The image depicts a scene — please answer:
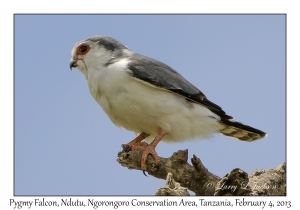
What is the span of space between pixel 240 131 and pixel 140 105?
238 centimetres

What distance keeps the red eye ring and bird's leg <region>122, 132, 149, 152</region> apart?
187cm

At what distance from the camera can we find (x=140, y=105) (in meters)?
8.16

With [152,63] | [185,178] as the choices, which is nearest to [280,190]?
[185,178]

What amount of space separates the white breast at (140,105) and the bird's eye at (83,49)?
485mm

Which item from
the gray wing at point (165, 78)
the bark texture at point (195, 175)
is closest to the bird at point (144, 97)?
the gray wing at point (165, 78)

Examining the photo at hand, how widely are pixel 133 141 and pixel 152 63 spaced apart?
1.48m

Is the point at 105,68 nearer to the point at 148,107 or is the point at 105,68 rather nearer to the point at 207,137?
the point at 148,107

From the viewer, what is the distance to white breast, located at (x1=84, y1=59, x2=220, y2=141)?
819 cm

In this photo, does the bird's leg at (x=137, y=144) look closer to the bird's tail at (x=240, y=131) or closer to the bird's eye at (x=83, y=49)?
the bird's tail at (x=240, y=131)

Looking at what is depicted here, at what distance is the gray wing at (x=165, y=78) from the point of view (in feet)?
27.4

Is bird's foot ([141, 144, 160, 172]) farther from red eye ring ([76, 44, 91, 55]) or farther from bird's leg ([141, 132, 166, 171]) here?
red eye ring ([76, 44, 91, 55])

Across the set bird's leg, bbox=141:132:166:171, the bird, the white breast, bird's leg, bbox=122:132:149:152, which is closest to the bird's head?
the bird

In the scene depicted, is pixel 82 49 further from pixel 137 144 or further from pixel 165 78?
pixel 137 144

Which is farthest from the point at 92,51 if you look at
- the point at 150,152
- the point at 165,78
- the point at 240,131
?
the point at 240,131
